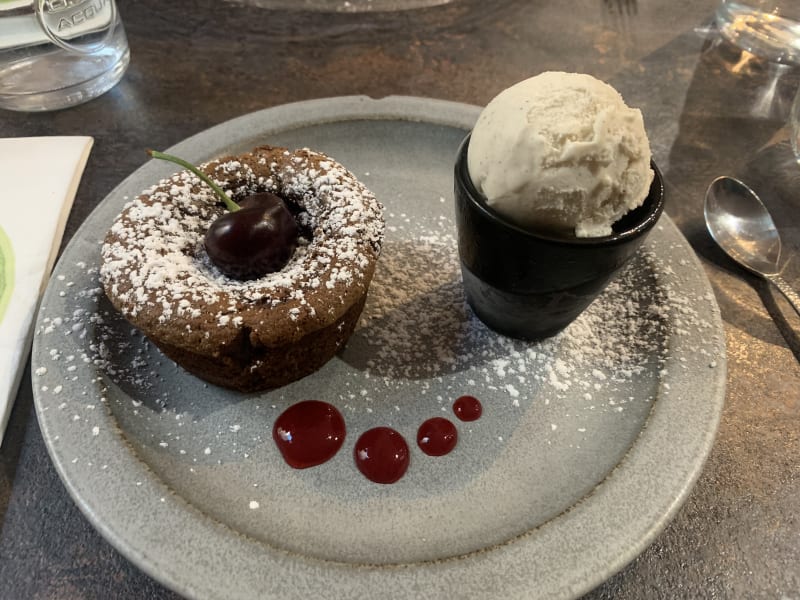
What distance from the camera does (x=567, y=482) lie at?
1058 mm

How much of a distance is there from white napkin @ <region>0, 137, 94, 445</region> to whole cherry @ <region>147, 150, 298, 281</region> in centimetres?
49

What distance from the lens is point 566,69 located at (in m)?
2.22

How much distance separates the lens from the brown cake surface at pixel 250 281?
1042 millimetres

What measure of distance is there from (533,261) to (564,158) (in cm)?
20

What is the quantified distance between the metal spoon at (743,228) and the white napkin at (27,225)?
5.78 ft

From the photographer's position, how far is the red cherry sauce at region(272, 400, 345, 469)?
109 centimetres

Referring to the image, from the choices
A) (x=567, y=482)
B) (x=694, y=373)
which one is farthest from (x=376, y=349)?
(x=694, y=373)

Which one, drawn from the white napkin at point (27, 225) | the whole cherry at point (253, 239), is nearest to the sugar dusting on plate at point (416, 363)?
the white napkin at point (27, 225)

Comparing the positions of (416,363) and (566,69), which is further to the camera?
(566,69)

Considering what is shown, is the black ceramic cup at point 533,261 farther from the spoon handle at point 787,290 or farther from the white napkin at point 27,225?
the white napkin at point 27,225

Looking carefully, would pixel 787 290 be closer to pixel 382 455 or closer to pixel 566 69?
pixel 382 455

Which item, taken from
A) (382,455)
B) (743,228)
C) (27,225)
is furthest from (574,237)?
(27,225)

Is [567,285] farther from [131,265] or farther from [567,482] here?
[131,265]

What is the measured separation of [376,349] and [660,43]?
1962 mm
